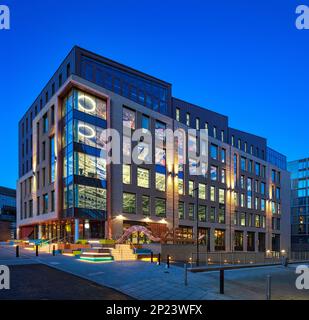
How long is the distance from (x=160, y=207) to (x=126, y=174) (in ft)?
27.1

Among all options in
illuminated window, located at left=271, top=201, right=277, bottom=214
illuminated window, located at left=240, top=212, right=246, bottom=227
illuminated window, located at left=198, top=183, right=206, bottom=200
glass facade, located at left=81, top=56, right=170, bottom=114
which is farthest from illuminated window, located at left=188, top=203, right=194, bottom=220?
illuminated window, located at left=271, top=201, right=277, bottom=214

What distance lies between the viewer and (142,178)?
47656mm

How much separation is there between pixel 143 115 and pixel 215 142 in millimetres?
19433

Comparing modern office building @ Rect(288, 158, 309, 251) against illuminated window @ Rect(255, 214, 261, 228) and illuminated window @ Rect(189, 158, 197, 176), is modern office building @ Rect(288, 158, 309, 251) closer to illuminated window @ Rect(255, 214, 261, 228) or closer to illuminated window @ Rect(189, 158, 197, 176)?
illuminated window @ Rect(255, 214, 261, 228)

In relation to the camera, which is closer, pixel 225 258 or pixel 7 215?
pixel 225 258

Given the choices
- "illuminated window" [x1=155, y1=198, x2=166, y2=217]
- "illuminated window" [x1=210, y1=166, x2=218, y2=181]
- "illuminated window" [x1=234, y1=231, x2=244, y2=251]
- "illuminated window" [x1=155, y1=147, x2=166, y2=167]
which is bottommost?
"illuminated window" [x1=234, y1=231, x2=244, y2=251]

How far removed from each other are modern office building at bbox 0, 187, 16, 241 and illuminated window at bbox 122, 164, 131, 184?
152ft

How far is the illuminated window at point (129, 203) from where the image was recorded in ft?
146

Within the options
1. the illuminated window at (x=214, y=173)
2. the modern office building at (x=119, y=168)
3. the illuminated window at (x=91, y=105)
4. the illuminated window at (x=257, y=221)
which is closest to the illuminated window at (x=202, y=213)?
the modern office building at (x=119, y=168)

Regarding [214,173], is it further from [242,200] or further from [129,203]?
[129,203]

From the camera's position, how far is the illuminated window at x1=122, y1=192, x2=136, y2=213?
4453cm

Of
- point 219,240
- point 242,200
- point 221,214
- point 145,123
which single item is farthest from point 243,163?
point 145,123

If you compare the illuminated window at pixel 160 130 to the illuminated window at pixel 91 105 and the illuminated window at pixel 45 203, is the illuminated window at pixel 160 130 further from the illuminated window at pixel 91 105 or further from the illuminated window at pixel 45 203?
the illuminated window at pixel 45 203

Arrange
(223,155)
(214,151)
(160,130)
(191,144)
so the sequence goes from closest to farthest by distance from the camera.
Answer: (160,130) → (191,144) → (214,151) → (223,155)
